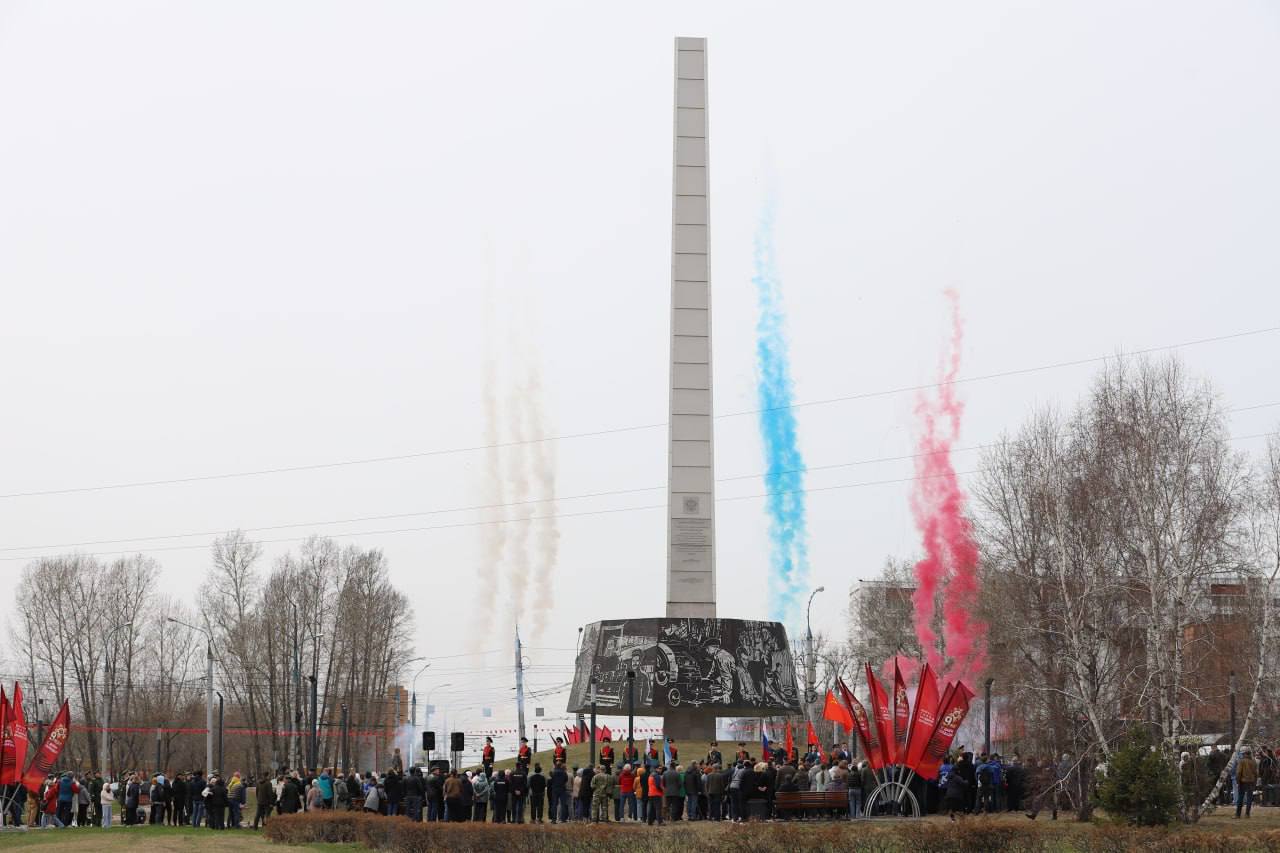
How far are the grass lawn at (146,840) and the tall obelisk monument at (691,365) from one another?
16681 mm

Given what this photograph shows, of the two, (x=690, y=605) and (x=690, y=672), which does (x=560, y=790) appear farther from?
(x=690, y=605)

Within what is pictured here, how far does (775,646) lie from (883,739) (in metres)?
15.4

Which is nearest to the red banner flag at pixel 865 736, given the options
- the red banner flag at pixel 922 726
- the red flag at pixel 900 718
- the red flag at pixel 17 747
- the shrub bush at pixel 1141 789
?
the red flag at pixel 900 718

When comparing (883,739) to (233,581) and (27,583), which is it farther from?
(27,583)

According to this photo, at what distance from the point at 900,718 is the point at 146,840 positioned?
14562 millimetres

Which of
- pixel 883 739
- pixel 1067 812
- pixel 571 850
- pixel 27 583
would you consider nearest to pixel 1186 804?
pixel 1067 812

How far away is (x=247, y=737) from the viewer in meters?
78.8

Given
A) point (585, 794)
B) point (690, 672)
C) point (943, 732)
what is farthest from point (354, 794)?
point (943, 732)

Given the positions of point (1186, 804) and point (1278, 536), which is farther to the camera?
point (1278, 536)

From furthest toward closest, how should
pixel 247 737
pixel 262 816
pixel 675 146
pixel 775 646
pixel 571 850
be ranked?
pixel 247 737
pixel 675 146
pixel 775 646
pixel 262 816
pixel 571 850

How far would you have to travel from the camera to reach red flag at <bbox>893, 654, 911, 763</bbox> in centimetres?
2727

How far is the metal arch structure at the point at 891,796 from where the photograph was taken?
26891 mm

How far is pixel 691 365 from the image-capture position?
45562 mm

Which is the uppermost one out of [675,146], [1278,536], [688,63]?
[688,63]
